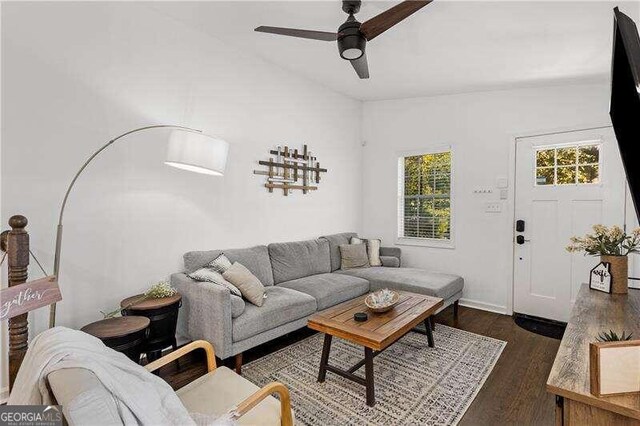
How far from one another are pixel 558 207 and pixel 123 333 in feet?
14.7

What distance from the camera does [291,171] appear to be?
421cm

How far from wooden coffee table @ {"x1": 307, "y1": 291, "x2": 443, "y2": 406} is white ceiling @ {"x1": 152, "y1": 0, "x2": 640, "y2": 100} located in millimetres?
2443

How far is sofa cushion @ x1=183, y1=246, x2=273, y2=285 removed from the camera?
3050mm

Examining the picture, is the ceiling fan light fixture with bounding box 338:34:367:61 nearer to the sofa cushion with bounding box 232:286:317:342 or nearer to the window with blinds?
the sofa cushion with bounding box 232:286:317:342

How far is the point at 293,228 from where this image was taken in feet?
14.0

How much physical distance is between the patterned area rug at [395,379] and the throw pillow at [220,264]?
88cm

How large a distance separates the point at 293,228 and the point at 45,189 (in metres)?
2.58

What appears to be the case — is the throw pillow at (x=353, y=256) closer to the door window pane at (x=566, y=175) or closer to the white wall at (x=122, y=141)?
the white wall at (x=122, y=141)

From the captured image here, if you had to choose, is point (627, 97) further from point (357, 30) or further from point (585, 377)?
point (357, 30)

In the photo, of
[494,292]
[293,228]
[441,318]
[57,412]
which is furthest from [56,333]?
[494,292]

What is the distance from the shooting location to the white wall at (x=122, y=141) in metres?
2.26

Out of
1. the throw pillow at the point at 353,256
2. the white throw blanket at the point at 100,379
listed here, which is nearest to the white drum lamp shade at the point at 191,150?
the white throw blanket at the point at 100,379

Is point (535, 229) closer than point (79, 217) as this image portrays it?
No

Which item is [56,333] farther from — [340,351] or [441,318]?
[441,318]
